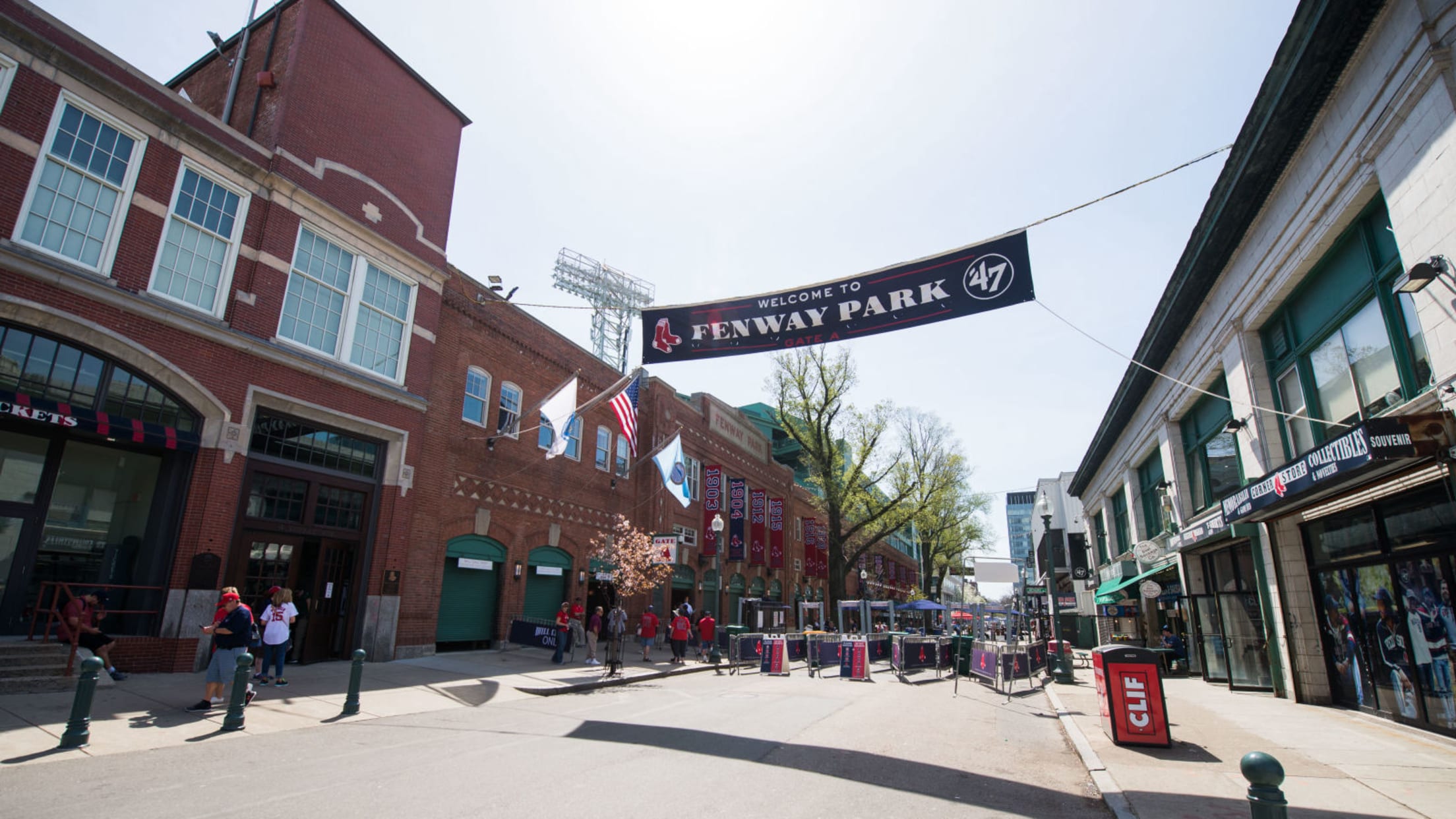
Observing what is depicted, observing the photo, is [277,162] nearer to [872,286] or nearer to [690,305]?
[690,305]

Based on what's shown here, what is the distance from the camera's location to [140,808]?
18.4 ft

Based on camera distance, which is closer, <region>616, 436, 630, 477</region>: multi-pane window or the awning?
the awning

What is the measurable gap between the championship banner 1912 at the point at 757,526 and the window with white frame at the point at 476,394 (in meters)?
19.1

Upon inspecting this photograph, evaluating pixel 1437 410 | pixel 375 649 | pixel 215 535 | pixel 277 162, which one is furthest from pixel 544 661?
pixel 1437 410

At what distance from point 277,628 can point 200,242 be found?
25.3 feet

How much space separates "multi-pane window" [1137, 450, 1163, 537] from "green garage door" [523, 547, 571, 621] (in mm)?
19107

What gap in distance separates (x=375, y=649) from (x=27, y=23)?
1312 cm

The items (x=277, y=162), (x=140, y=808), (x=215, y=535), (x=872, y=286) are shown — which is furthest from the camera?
(x=277, y=162)

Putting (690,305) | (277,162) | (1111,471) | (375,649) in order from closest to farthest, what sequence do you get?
(690,305) → (277,162) → (375,649) → (1111,471)

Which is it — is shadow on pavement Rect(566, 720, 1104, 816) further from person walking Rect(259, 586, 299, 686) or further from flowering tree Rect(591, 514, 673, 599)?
flowering tree Rect(591, 514, 673, 599)

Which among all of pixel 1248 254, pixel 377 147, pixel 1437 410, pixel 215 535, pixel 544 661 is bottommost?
pixel 544 661

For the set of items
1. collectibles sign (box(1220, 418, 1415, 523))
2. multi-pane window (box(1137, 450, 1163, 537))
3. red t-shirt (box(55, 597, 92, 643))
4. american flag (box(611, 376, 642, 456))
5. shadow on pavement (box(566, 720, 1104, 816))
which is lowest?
shadow on pavement (box(566, 720, 1104, 816))

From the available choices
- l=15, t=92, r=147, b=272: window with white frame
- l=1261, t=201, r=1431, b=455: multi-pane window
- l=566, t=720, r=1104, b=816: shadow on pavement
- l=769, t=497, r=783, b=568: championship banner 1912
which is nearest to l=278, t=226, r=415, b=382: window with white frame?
l=15, t=92, r=147, b=272: window with white frame

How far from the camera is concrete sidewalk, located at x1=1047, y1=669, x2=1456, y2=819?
612 cm
